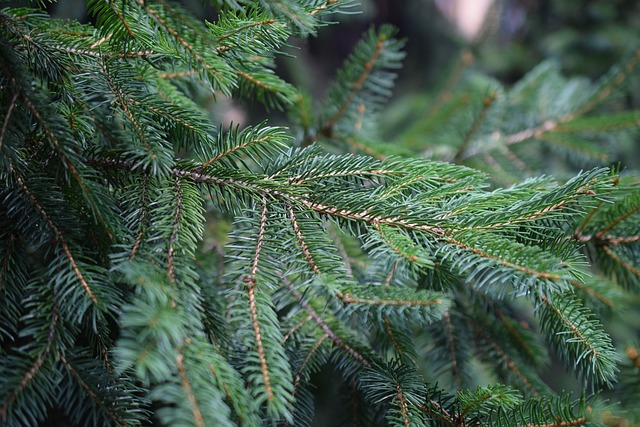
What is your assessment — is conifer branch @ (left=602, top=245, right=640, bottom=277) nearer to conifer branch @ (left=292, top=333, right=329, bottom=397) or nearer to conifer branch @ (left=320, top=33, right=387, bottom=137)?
conifer branch @ (left=292, top=333, right=329, bottom=397)

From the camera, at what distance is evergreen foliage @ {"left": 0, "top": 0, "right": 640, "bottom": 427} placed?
462 millimetres

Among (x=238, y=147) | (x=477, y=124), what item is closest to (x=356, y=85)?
(x=477, y=124)

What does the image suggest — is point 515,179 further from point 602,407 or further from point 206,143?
point 206,143

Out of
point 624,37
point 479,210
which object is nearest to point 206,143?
point 479,210

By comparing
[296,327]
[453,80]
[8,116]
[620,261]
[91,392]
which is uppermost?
[453,80]

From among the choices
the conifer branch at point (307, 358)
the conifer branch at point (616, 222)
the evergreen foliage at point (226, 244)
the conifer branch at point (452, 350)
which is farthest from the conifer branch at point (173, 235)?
the conifer branch at point (616, 222)

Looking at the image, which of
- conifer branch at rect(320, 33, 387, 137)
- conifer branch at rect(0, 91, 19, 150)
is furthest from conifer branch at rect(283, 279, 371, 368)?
conifer branch at rect(320, 33, 387, 137)

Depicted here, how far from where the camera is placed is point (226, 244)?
60cm

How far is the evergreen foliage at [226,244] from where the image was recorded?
462 millimetres

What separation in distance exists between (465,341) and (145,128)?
0.63 metres

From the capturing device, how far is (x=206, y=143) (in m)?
0.59

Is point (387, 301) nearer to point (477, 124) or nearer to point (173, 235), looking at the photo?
point (173, 235)

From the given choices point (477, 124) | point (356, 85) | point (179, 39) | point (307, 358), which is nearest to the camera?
point (179, 39)

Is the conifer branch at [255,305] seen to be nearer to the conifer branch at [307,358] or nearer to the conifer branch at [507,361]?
the conifer branch at [307,358]
